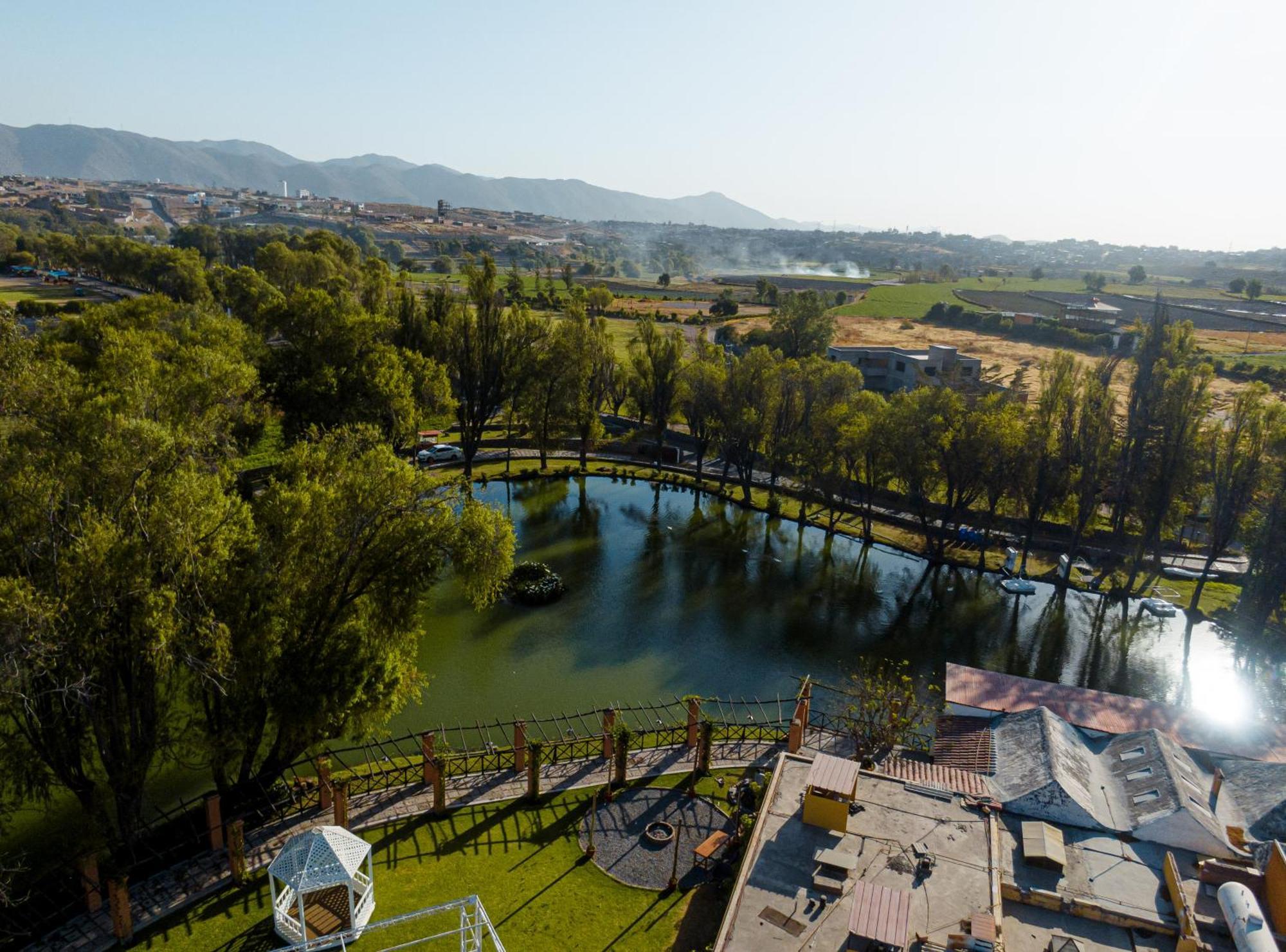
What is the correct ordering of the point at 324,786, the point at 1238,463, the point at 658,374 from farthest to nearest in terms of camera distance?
1. the point at 658,374
2. the point at 1238,463
3. the point at 324,786

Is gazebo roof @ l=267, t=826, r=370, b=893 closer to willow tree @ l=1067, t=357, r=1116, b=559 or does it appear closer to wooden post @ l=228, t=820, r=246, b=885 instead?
wooden post @ l=228, t=820, r=246, b=885

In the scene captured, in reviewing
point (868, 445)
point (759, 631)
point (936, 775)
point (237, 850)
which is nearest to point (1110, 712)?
point (936, 775)

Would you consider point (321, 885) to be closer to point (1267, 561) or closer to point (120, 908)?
point (120, 908)

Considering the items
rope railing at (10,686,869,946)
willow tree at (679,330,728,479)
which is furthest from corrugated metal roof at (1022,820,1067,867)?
willow tree at (679,330,728,479)

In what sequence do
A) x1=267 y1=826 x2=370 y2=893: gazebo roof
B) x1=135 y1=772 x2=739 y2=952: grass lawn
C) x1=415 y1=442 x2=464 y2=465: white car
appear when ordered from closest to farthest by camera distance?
1. x1=267 y1=826 x2=370 y2=893: gazebo roof
2. x1=135 y1=772 x2=739 y2=952: grass lawn
3. x1=415 y1=442 x2=464 y2=465: white car

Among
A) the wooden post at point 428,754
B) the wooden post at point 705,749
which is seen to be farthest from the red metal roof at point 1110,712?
the wooden post at point 428,754

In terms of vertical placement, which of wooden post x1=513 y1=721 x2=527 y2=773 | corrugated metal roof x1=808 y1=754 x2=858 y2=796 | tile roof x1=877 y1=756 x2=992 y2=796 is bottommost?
wooden post x1=513 y1=721 x2=527 y2=773

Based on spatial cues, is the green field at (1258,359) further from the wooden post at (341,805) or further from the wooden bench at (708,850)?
the wooden post at (341,805)
